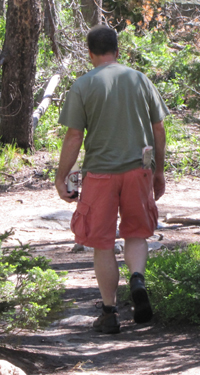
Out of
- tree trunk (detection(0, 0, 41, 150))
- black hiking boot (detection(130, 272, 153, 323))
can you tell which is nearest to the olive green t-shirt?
black hiking boot (detection(130, 272, 153, 323))

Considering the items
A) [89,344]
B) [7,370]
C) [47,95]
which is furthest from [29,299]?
[47,95]

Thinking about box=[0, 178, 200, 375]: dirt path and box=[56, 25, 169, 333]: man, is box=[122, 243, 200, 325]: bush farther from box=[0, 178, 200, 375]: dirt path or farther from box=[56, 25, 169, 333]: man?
box=[56, 25, 169, 333]: man

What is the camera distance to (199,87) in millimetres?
5105

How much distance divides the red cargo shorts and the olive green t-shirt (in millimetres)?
76

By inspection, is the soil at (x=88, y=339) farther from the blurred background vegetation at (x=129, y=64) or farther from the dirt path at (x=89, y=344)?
the blurred background vegetation at (x=129, y=64)

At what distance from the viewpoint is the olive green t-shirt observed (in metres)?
3.18

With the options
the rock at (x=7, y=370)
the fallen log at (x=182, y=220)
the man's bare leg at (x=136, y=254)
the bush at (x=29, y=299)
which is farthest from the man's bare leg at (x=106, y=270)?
the fallen log at (x=182, y=220)

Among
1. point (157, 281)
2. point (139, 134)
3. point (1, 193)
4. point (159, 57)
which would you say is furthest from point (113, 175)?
point (159, 57)

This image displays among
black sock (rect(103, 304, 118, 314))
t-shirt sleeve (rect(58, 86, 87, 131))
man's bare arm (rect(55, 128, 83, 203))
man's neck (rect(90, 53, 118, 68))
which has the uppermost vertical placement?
man's neck (rect(90, 53, 118, 68))

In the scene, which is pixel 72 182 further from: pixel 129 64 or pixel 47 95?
pixel 129 64

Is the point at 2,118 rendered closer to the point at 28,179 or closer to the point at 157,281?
the point at 28,179

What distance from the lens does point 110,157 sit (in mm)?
3195

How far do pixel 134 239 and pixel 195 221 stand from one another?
3.44 m

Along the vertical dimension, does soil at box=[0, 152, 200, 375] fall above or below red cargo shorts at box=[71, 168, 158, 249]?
below
